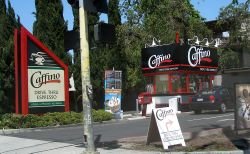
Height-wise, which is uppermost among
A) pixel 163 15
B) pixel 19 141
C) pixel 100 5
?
A: pixel 163 15

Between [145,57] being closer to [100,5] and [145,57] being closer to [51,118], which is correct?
[51,118]

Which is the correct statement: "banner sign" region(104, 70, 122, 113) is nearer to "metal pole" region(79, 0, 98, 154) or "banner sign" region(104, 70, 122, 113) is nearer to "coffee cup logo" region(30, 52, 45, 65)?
"coffee cup logo" region(30, 52, 45, 65)

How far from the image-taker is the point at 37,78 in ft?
72.1

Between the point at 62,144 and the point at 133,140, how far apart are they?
6.63ft

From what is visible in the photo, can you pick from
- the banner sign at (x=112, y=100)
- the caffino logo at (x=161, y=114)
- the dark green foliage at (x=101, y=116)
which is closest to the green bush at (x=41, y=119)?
the dark green foliage at (x=101, y=116)

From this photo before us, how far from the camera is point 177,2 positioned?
34.3 meters

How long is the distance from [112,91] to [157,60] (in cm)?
810

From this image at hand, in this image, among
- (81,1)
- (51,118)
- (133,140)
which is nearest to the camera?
(81,1)

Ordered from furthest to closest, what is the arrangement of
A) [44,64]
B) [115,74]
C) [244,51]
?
[244,51], [115,74], [44,64]

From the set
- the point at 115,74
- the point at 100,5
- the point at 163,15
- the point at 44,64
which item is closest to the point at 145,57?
the point at 163,15

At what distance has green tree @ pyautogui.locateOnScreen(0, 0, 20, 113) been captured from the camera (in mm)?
26047

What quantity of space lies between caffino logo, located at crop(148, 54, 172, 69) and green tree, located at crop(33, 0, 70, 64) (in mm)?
5874

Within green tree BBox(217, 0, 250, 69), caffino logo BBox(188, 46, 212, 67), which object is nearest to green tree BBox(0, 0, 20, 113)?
caffino logo BBox(188, 46, 212, 67)

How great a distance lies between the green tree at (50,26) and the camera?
28469 millimetres
